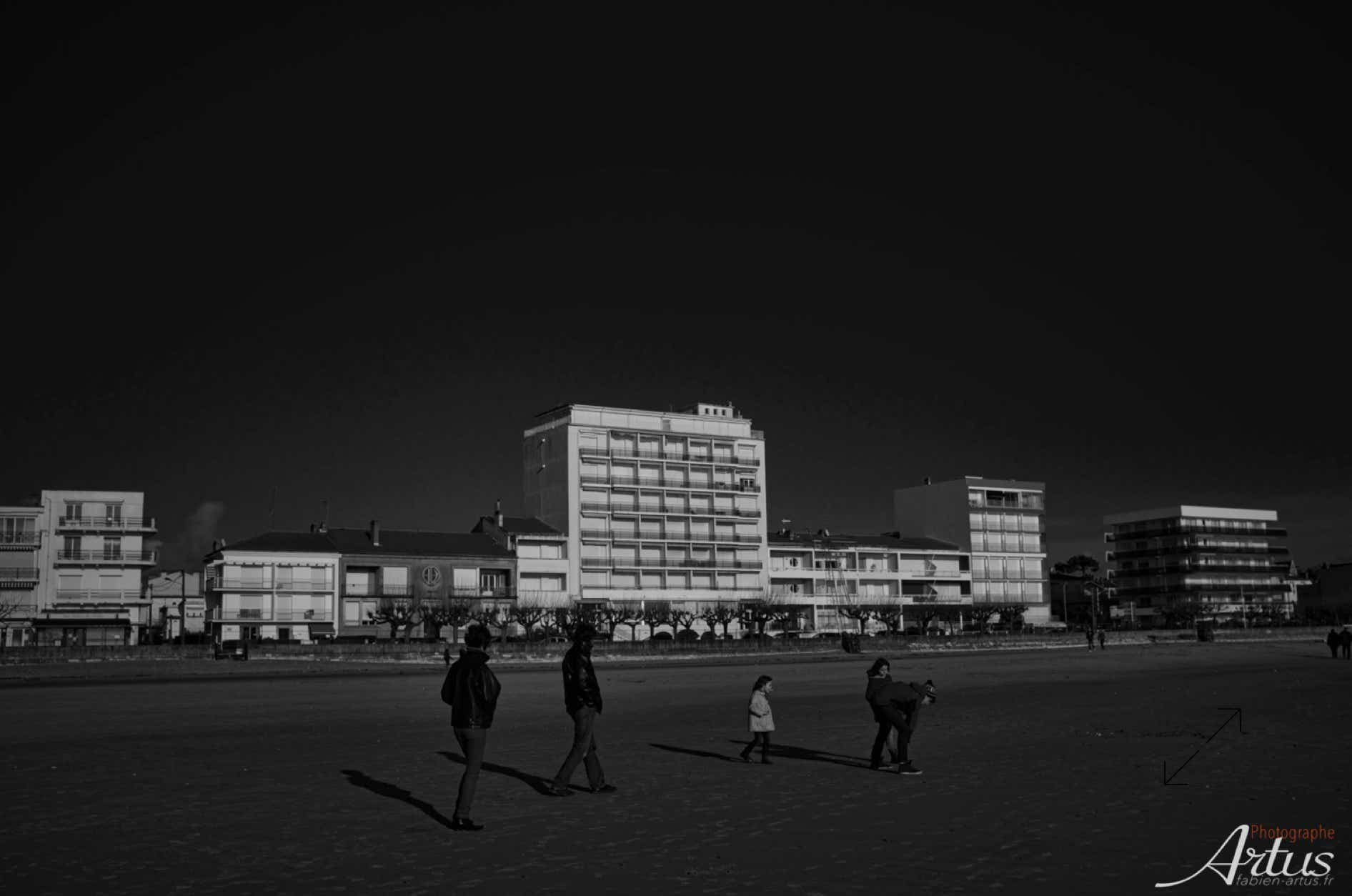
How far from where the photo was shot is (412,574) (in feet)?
299

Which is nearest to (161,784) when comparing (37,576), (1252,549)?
(37,576)

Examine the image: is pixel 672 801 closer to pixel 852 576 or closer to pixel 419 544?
pixel 419 544

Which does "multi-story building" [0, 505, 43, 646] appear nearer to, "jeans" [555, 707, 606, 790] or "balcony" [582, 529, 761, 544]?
"balcony" [582, 529, 761, 544]

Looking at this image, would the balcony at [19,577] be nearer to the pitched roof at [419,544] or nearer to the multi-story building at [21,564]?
the multi-story building at [21,564]

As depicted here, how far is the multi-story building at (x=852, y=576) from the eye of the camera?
349 feet

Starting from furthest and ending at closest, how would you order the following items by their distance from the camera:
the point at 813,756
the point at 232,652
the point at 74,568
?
the point at 74,568
the point at 232,652
the point at 813,756

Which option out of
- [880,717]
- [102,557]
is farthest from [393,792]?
[102,557]

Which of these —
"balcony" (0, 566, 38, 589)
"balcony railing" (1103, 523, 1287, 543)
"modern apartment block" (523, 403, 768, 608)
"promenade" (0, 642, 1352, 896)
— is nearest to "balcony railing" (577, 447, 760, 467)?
"modern apartment block" (523, 403, 768, 608)

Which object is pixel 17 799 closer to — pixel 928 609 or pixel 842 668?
pixel 842 668

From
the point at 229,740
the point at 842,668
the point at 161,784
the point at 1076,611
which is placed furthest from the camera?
the point at 1076,611

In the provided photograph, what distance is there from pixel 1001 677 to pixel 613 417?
64.8 metres

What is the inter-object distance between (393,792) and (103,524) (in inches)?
3354

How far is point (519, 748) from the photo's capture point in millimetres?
18562

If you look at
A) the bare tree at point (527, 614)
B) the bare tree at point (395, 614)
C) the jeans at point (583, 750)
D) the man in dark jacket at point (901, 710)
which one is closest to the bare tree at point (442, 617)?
the bare tree at point (395, 614)
